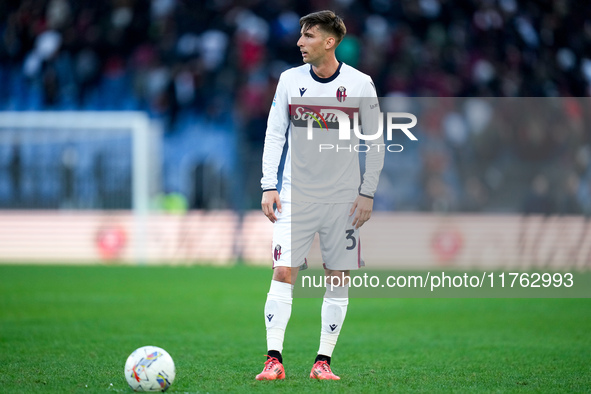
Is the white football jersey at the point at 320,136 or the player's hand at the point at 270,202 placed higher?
the white football jersey at the point at 320,136

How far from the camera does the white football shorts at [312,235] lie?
4789 millimetres

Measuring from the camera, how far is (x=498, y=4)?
17.4m

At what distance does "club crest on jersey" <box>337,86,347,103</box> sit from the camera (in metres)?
4.86

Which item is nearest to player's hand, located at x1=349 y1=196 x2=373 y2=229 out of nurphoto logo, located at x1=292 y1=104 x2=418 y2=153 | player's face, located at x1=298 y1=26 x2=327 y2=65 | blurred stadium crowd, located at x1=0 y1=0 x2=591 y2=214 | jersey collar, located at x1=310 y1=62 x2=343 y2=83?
nurphoto logo, located at x1=292 y1=104 x2=418 y2=153

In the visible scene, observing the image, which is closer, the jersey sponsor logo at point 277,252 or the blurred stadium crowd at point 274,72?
the jersey sponsor logo at point 277,252

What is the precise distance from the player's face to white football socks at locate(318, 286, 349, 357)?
4.64ft

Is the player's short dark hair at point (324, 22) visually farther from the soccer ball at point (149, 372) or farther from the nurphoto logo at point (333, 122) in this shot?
the soccer ball at point (149, 372)

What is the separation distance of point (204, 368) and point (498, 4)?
1412 cm

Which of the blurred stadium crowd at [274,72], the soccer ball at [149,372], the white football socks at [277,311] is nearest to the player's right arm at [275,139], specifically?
the white football socks at [277,311]

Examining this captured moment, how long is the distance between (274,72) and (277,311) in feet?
41.0

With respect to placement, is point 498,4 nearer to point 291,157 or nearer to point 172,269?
point 172,269

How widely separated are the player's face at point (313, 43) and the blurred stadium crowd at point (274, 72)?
9.16 m

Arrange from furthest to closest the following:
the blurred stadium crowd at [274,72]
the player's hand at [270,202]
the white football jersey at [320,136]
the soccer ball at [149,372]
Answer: the blurred stadium crowd at [274,72], the white football jersey at [320,136], the player's hand at [270,202], the soccer ball at [149,372]

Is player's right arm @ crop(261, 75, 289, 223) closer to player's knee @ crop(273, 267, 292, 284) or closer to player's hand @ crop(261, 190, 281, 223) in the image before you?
player's hand @ crop(261, 190, 281, 223)
